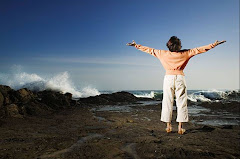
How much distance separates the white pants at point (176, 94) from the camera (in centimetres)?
428

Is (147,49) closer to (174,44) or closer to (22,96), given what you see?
(174,44)

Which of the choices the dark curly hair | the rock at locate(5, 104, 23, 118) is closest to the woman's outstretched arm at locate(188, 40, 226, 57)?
the dark curly hair

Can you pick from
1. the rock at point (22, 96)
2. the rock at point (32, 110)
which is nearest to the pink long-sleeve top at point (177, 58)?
the rock at point (32, 110)

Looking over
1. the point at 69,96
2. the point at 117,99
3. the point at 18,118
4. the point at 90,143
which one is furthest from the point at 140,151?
the point at 117,99

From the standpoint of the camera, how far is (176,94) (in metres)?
4.38

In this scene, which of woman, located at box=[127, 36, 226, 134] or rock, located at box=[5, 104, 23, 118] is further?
rock, located at box=[5, 104, 23, 118]

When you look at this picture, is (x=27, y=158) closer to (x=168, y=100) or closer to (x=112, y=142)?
(x=112, y=142)

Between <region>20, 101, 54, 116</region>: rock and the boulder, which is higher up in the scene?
the boulder

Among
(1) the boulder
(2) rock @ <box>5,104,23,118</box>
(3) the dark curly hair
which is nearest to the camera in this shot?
(3) the dark curly hair

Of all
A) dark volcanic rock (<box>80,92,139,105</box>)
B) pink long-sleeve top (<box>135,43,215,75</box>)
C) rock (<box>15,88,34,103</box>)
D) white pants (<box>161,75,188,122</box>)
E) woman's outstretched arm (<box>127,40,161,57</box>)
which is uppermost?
woman's outstretched arm (<box>127,40,161,57</box>)

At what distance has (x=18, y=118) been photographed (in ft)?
24.1

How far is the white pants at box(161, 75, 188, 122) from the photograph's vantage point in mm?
4277

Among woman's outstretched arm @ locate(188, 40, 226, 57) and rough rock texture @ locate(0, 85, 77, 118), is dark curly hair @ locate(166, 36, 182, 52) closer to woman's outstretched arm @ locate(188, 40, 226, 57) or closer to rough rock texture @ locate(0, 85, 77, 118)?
woman's outstretched arm @ locate(188, 40, 226, 57)

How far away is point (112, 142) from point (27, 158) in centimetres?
164
